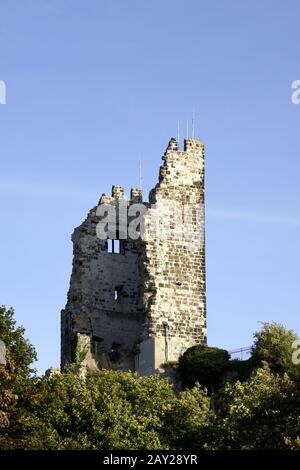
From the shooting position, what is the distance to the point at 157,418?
227ft

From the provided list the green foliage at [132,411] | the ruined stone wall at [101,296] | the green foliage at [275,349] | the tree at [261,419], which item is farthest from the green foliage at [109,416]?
the ruined stone wall at [101,296]

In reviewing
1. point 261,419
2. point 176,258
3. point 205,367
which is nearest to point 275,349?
point 205,367

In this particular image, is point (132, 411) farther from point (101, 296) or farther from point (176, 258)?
point (101, 296)

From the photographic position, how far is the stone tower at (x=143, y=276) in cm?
8488

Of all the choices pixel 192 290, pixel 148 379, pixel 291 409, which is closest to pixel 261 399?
pixel 291 409

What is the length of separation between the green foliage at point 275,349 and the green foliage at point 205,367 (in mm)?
1905

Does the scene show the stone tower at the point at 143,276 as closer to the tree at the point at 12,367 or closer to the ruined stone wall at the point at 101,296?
the ruined stone wall at the point at 101,296

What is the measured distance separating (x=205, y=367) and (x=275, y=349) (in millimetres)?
4160

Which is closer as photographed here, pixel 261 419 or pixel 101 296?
pixel 261 419

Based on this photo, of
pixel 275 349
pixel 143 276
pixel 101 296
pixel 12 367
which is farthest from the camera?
pixel 101 296

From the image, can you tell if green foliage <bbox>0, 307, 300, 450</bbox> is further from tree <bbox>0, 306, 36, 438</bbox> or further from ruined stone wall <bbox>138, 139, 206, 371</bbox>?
ruined stone wall <bbox>138, 139, 206, 371</bbox>

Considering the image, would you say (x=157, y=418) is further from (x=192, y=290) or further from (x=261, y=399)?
(x=192, y=290)

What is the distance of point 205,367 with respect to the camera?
81438 millimetres
